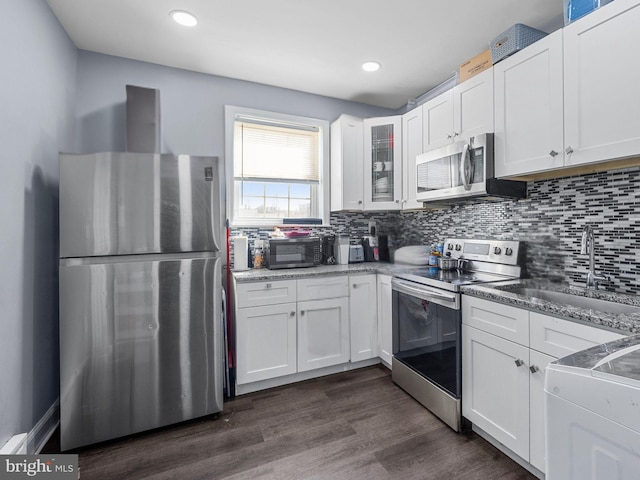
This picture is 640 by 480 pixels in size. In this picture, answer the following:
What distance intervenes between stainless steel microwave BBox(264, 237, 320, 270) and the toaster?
401 millimetres

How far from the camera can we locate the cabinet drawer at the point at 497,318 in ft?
4.99

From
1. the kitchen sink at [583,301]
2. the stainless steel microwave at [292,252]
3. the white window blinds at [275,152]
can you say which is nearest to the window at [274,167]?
the white window blinds at [275,152]

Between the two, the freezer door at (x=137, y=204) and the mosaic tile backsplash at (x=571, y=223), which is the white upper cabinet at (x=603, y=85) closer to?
the mosaic tile backsplash at (x=571, y=223)

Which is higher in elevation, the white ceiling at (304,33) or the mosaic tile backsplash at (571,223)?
the white ceiling at (304,33)

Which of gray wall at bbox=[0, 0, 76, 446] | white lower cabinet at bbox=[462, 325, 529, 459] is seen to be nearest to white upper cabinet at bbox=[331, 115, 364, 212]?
white lower cabinet at bbox=[462, 325, 529, 459]

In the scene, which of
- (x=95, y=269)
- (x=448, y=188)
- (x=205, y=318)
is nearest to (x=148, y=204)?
(x=95, y=269)

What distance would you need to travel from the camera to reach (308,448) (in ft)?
5.73

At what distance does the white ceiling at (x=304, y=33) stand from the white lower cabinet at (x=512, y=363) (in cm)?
183

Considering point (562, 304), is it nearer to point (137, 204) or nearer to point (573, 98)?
point (573, 98)

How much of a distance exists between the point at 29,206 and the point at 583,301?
3100 mm

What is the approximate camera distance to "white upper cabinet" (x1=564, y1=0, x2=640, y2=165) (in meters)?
1.35

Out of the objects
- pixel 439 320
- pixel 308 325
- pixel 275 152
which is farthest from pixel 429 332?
pixel 275 152

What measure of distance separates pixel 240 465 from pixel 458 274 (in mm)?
1861

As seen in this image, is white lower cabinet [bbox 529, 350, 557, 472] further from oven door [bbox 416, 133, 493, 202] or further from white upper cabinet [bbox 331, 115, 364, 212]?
white upper cabinet [bbox 331, 115, 364, 212]
